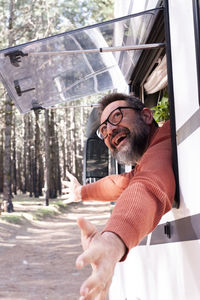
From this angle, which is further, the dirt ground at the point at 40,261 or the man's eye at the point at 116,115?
the dirt ground at the point at 40,261

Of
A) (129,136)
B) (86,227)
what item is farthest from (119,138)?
(86,227)

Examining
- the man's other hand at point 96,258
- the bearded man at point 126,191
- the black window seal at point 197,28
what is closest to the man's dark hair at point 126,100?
the bearded man at point 126,191

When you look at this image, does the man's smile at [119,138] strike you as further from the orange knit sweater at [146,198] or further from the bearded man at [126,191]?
the orange knit sweater at [146,198]

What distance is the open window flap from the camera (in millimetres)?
2889

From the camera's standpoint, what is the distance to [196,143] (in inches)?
66.6

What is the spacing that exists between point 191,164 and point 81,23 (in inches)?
700

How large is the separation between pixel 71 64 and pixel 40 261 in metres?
7.42

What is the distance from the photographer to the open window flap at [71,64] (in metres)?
Result: 2.89

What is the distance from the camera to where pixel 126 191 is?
1636 mm

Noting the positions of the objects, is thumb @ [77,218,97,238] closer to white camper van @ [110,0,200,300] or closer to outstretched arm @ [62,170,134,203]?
white camper van @ [110,0,200,300]

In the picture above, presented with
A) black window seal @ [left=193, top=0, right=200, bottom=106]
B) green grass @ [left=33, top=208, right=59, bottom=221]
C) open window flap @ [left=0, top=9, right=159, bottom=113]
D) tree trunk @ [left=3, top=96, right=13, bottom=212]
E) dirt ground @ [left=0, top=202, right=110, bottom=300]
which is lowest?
green grass @ [left=33, top=208, right=59, bottom=221]

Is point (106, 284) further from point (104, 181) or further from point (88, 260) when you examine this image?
point (104, 181)

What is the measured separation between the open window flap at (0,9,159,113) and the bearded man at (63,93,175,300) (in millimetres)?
594

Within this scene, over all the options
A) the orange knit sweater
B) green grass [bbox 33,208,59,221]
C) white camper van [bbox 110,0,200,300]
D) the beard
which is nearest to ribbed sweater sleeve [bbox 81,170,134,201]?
the beard
